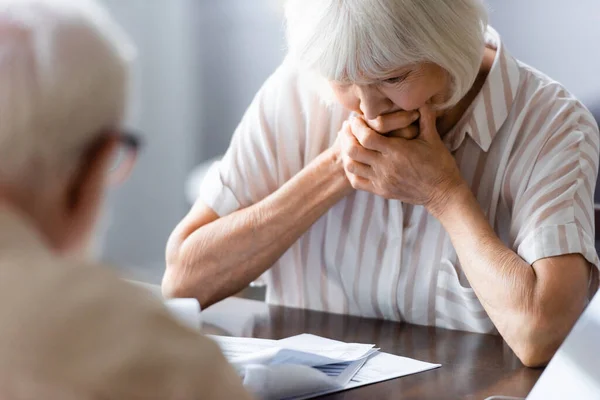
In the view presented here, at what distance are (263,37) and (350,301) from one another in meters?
2.52

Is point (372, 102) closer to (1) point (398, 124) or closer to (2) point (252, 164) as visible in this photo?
(1) point (398, 124)

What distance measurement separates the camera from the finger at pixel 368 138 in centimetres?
176

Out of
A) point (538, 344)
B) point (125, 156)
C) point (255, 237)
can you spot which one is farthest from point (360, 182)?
point (125, 156)

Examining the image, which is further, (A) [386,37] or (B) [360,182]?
(B) [360,182]

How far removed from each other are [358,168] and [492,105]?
0.29 metres

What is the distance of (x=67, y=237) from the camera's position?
781 millimetres

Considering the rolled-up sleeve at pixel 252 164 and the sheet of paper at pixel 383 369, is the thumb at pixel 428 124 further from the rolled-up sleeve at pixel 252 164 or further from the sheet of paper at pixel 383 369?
the sheet of paper at pixel 383 369

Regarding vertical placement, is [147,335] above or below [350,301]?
above

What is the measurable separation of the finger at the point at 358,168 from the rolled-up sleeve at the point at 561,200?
0.97ft

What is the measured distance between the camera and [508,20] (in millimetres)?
3113

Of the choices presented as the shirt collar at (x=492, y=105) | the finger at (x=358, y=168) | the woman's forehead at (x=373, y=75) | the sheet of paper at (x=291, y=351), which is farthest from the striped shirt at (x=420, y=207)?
the sheet of paper at (x=291, y=351)

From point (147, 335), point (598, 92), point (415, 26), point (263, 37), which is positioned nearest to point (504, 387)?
point (415, 26)

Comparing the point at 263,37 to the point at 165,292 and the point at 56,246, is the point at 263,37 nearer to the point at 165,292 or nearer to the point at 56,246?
the point at 165,292

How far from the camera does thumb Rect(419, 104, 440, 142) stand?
173 centimetres
